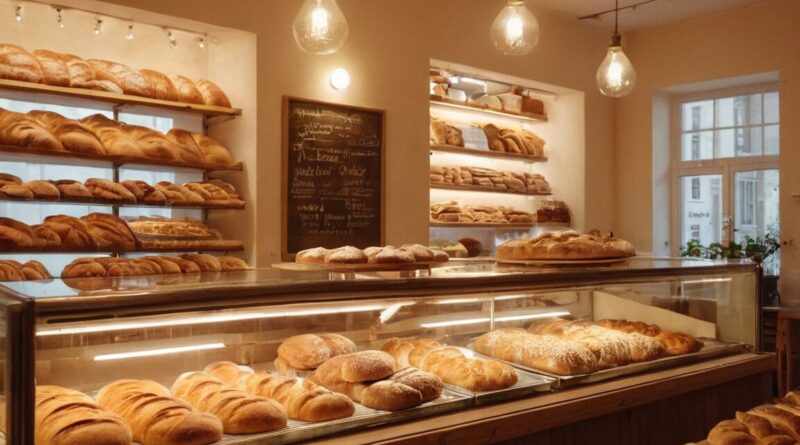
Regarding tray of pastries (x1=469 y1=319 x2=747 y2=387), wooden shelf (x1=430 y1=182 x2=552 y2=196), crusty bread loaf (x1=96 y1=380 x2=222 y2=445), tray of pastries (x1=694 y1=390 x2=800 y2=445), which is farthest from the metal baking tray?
wooden shelf (x1=430 y1=182 x2=552 y2=196)

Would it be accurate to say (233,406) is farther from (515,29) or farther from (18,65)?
(18,65)

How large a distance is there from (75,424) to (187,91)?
306cm

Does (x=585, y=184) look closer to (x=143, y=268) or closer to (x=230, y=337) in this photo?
(x=143, y=268)

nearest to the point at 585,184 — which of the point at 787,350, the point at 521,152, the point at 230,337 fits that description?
the point at 521,152

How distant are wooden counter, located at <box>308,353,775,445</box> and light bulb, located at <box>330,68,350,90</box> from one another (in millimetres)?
2975

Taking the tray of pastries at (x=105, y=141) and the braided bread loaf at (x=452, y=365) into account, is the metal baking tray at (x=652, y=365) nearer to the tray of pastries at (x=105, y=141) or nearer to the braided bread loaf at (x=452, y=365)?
the braided bread loaf at (x=452, y=365)

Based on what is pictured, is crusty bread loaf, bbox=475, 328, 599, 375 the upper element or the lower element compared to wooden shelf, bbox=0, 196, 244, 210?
lower

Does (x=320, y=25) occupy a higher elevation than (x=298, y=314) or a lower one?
higher

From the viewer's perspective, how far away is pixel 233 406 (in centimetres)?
173

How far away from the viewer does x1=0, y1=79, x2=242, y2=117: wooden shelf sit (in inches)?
143

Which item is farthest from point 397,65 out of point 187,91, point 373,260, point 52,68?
point 373,260

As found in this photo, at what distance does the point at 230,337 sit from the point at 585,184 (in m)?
5.13

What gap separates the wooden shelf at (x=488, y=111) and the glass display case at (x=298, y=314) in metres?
2.93

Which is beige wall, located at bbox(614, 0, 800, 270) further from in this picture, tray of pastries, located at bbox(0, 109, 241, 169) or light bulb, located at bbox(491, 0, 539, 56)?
tray of pastries, located at bbox(0, 109, 241, 169)
